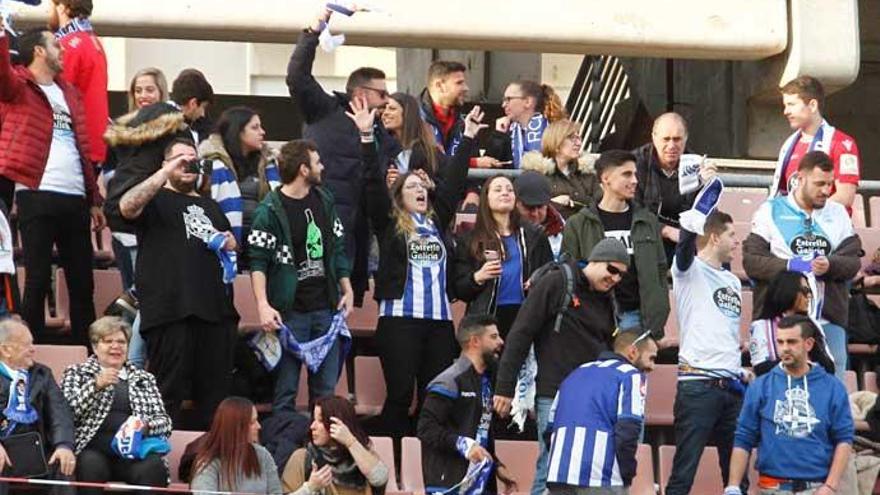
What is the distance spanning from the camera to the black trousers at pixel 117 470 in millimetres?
10969

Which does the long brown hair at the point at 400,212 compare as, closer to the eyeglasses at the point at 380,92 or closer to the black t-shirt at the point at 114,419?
the eyeglasses at the point at 380,92

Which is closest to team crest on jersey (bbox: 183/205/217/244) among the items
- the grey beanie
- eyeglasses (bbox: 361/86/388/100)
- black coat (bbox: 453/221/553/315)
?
black coat (bbox: 453/221/553/315)

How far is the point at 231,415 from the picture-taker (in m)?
11.0

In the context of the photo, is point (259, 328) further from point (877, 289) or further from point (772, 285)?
point (877, 289)

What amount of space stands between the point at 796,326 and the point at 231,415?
9.23 ft

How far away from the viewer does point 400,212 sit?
12781mm

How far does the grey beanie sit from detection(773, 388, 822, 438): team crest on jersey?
3.39ft

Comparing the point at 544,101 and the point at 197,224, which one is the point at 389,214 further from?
the point at 544,101

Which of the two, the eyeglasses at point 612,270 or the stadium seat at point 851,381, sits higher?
the eyeglasses at point 612,270

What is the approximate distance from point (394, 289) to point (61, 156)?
1.88 m

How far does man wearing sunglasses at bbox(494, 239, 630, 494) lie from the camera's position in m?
11.6

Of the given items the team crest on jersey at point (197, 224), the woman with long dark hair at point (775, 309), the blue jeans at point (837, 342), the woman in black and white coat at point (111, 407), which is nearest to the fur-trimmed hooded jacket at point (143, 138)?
the team crest on jersey at point (197, 224)

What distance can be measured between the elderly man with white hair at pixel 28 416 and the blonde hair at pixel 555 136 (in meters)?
3.72

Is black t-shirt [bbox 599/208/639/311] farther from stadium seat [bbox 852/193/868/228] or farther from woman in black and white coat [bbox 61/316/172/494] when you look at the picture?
stadium seat [bbox 852/193/868/228]
